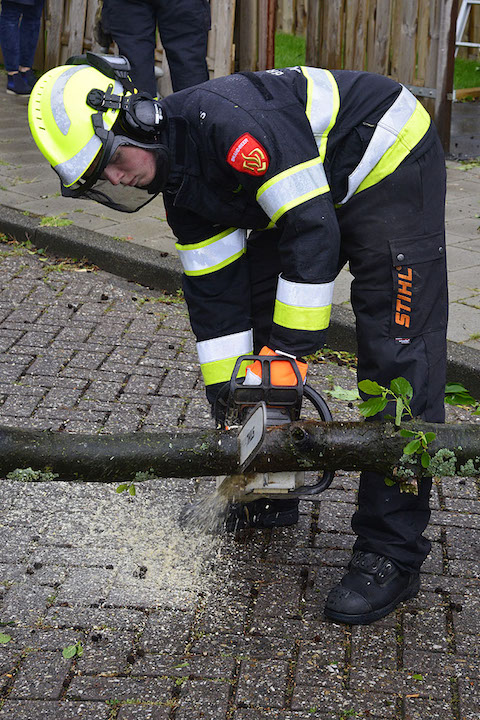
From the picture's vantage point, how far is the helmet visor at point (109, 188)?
8.51 ft

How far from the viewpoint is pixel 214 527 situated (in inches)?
133

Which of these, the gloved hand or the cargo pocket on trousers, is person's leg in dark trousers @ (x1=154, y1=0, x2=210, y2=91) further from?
the gloved hand

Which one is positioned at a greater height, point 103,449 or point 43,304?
point 103,449

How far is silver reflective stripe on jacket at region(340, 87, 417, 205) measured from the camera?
109 inches

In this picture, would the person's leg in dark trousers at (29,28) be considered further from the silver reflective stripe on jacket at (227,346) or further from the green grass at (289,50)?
the silver reflective stripe on jacket at (227,346)

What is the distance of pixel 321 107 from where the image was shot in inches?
108

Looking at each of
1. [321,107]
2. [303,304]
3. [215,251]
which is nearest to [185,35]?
[215,251]

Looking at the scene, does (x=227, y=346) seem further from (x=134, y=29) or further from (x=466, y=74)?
(x=466, y=74)

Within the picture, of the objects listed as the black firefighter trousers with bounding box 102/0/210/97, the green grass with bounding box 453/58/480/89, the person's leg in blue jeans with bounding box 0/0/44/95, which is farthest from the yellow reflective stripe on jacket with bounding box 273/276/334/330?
the green grass with bounding box 453/58/480/89

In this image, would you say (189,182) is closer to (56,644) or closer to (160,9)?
(56,644)

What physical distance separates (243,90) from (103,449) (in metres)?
1.10

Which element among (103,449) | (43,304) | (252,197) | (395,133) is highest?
(395,133)

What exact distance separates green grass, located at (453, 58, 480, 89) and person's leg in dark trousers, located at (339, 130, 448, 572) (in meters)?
7.91

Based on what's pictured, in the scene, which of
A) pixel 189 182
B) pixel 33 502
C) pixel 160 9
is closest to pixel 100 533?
pixel 33 502
